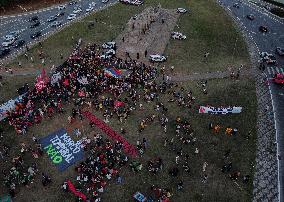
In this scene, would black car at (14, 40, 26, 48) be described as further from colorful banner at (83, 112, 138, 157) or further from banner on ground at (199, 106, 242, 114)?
banner on ground at (199, 106, 242, 114)

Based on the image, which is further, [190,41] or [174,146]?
[190,41]

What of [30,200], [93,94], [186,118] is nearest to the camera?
[30,200]

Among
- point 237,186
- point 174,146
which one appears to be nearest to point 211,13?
point 174,146

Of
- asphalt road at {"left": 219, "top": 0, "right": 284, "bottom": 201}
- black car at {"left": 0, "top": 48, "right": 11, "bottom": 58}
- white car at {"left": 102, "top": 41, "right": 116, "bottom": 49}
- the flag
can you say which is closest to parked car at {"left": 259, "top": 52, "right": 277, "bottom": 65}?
asphalt road at {"left": 219, "top": 0, "right": 284, "bottom": 201}

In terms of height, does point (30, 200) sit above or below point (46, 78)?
below

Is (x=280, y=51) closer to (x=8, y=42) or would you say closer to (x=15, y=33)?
(x=8, y=42)

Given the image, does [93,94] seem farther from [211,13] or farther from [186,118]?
[211,13]
